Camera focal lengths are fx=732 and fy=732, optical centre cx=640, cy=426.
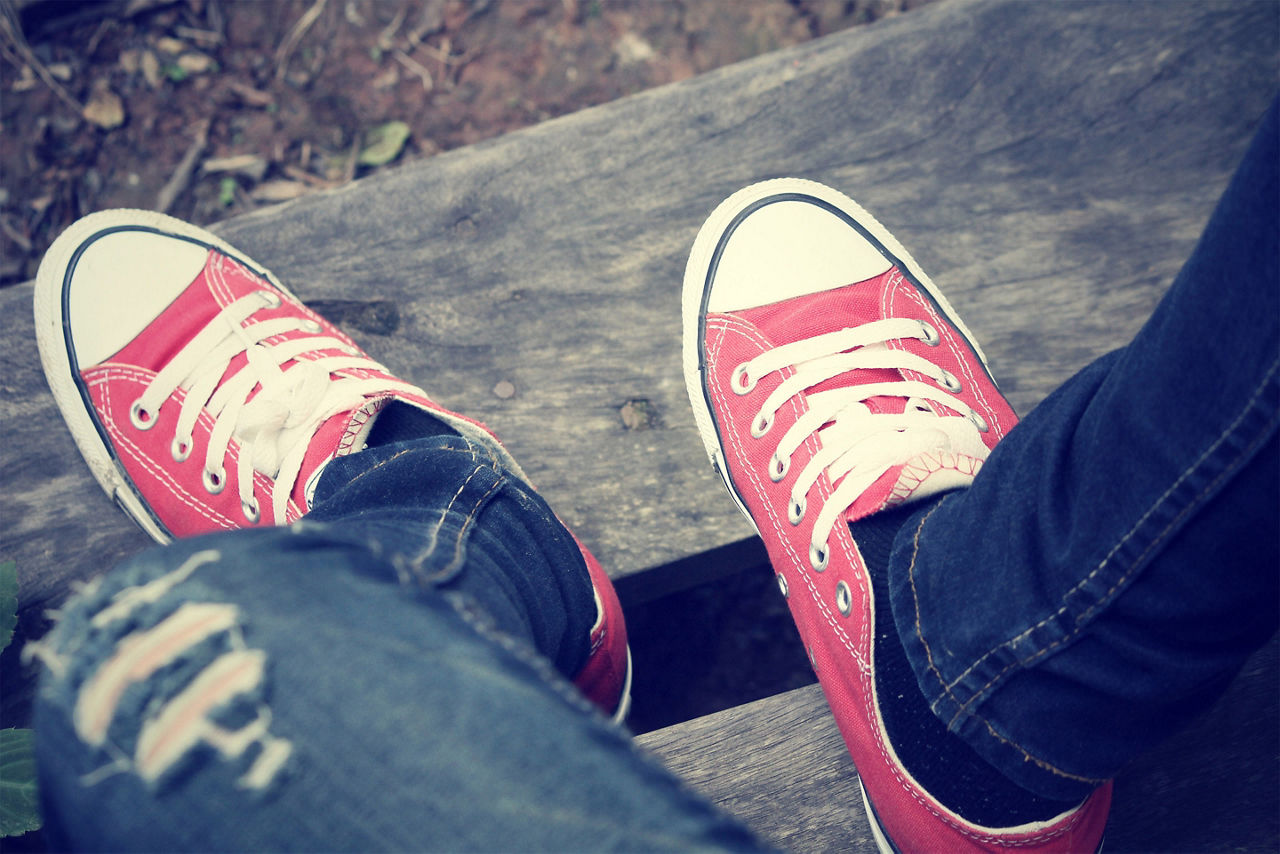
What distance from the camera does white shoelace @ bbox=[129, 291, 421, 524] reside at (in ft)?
3.43

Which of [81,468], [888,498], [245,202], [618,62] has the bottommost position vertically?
[888,498]

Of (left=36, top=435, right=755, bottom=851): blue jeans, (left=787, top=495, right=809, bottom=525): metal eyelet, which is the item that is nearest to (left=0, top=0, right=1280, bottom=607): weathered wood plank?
(left=787, top=495, right=809, bottom=525): metal eyelet

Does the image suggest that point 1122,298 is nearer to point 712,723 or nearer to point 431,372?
point 712,723

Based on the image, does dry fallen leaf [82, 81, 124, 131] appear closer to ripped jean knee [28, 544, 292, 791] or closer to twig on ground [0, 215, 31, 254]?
twig on ground [0, 215, 31, 254]

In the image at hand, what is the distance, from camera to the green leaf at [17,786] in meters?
0.84

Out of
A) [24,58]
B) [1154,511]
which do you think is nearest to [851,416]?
[1154,511]

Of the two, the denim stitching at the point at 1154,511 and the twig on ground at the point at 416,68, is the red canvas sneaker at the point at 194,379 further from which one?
the twig on ground at the point at 416,68

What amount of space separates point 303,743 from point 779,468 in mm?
726

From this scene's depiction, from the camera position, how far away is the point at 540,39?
1.80m

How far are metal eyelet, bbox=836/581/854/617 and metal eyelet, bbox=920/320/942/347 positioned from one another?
0.41 m

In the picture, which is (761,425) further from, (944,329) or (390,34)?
(390,34)

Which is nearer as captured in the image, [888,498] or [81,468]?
[888,498]

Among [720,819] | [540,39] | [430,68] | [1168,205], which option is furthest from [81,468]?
[1168,205]

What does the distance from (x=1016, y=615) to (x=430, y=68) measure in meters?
1.77
